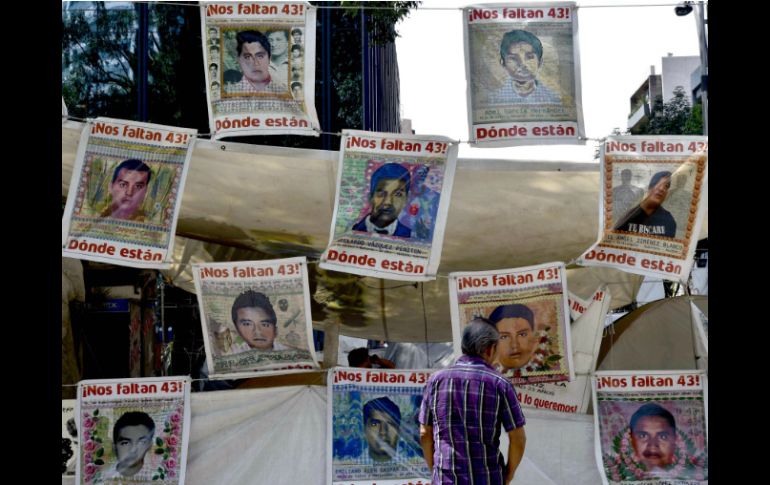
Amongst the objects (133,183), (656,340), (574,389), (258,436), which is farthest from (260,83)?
(656,340)

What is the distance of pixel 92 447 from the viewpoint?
252 inches

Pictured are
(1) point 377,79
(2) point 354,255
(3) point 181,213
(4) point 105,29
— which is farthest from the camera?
(1) point 377,79

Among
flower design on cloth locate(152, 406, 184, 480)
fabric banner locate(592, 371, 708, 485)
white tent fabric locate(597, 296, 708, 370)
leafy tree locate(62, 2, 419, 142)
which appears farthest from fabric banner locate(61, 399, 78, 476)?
leafy tree locate(62, 2, 419, 142)

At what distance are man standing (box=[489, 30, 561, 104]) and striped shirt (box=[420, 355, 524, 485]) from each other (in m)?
2.08

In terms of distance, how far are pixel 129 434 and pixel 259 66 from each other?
2.34m

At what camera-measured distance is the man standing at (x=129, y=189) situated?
6.27 m

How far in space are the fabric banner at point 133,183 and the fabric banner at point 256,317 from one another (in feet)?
1.10

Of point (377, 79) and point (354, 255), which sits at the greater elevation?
point (377, 79)

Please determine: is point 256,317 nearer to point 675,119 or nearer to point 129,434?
point 129,434

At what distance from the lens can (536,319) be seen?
21.0 feet
